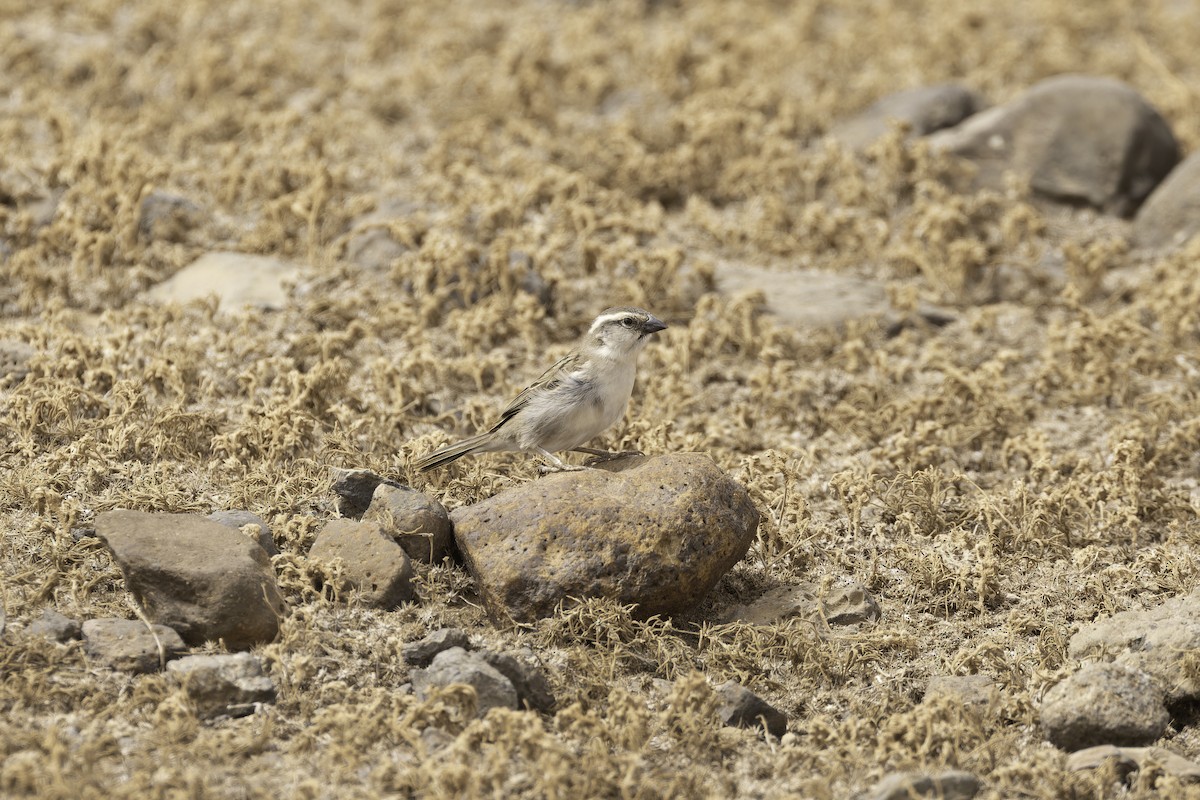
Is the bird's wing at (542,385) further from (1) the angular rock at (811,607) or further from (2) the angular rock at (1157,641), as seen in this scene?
(2) the angular rock at (1157,641)

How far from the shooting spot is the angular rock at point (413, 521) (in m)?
7.82

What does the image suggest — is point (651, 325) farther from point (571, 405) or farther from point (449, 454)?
point (449, 454)

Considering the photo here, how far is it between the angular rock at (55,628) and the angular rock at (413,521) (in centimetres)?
165

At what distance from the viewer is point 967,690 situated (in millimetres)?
7289

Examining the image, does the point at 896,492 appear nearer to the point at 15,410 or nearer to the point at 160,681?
the point at 160,681

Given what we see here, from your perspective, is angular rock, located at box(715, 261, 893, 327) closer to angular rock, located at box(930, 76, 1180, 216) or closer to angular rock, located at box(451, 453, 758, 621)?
angular rock, located at box(930, 76, 1180, 216)

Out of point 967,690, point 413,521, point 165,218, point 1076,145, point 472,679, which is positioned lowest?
point 967,690

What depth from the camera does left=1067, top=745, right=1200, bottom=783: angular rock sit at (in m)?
6.55

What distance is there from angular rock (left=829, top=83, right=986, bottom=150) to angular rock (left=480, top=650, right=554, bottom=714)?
830 cm

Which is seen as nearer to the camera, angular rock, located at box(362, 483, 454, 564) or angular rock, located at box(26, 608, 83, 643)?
angular rock, located at box(26, 608, 83, 643)

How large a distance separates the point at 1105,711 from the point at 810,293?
555 cm

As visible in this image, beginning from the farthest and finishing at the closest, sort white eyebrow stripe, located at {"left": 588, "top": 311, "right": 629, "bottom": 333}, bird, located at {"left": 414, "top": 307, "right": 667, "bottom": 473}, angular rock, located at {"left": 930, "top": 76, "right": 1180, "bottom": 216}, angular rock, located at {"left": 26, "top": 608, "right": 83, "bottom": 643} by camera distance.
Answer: angular rock, located at {"left": 930, "top": 76, "right": 1180, "bottom": 216} < white eyebrow stripe, located at {"left": 588, "top": 311, "right": 629, "bottom": 333} < bird, located at {"left": 414, "top": 307, "right": 667, "bottom": 473} < angular rock, located at {"left": 26, "top": 608, "right": 83, "bottom": 643}

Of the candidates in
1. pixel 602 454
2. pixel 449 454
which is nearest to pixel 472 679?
pixel 449 454

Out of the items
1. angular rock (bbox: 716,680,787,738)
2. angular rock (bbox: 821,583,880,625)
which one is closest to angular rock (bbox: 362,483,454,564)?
angular rock (bbox: 716,680,787,738)
